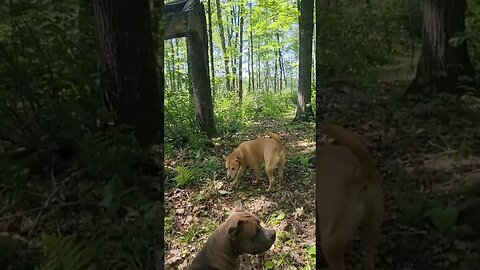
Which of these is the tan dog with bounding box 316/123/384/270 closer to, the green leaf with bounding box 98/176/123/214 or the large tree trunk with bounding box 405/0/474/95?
the large tree trunk with bounding box 405/0/474/95

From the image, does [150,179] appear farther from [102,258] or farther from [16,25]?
[16,25]

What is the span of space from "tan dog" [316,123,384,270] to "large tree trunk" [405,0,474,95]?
15.1 inches

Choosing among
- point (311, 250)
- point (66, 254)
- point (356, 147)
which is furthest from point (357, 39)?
point (66, 254)

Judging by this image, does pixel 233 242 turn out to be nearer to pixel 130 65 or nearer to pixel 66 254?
pixel 66 254

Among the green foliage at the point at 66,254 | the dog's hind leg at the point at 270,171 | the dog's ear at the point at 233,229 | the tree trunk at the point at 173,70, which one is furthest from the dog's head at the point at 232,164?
the green foliage at the point at 66,254

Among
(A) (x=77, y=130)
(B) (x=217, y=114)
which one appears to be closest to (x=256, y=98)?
(B) (x=217, y=114)

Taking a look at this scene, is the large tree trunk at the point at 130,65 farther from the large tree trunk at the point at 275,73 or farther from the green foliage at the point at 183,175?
the large tree trunk at the point at 275,73

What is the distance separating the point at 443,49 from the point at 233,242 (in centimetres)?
108

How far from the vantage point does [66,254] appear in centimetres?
143

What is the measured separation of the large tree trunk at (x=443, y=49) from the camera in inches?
59.6

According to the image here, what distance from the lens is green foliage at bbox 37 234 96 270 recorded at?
4.65 ft

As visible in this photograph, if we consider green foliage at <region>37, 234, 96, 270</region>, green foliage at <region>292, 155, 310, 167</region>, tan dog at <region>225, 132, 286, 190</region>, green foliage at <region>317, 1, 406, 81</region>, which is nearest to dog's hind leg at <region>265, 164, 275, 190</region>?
tan dog at <region>225, 132, 286, 190</region>

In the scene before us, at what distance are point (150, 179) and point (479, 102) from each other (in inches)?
49.9

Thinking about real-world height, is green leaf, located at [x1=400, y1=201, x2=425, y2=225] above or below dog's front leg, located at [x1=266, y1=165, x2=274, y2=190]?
below
